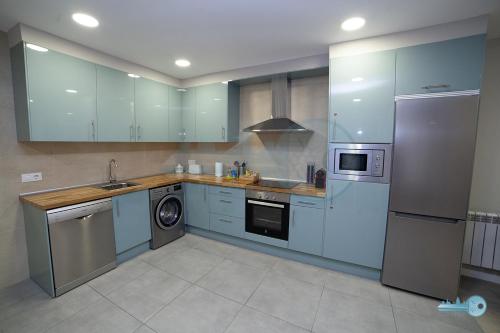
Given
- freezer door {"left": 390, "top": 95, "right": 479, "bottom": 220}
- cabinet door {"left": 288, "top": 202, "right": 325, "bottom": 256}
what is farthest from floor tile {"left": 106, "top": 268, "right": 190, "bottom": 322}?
freezer door {"left": 390, "top": 95, "right": 479, "bottom": 220}

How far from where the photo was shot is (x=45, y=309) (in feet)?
6.10

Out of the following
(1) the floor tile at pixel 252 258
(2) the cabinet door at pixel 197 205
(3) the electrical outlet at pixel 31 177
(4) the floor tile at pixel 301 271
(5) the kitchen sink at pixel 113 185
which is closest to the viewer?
(3) the electrical outlet at pixel 31 177

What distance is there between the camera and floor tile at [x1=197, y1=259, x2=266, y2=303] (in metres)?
2.09

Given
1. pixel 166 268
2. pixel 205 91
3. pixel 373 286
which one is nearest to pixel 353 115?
pixel 373 286

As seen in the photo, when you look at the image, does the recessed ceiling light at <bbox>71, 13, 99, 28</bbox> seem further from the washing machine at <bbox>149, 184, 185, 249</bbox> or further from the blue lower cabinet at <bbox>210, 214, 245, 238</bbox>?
the blue lower cabinet at <bbox>210, 214, 245, 238</bbox>

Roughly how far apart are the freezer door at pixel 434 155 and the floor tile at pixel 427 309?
79cm

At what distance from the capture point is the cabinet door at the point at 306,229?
2475mm

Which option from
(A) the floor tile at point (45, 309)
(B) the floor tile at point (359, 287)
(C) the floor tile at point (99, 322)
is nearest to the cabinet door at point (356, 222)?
(B) the floor tile at point (359, 287)

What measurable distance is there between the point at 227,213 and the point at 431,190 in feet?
7.33

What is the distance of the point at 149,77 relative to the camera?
120 inches

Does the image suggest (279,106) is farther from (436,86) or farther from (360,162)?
(436,86)

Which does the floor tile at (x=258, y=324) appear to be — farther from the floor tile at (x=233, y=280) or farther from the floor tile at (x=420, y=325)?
the floor tile at (x=420, y=325)

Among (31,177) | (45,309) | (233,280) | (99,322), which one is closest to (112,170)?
(31,177)

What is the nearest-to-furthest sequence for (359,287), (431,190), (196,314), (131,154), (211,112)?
(196,314), (431,190), (359,287), (131,154), (211,112)
